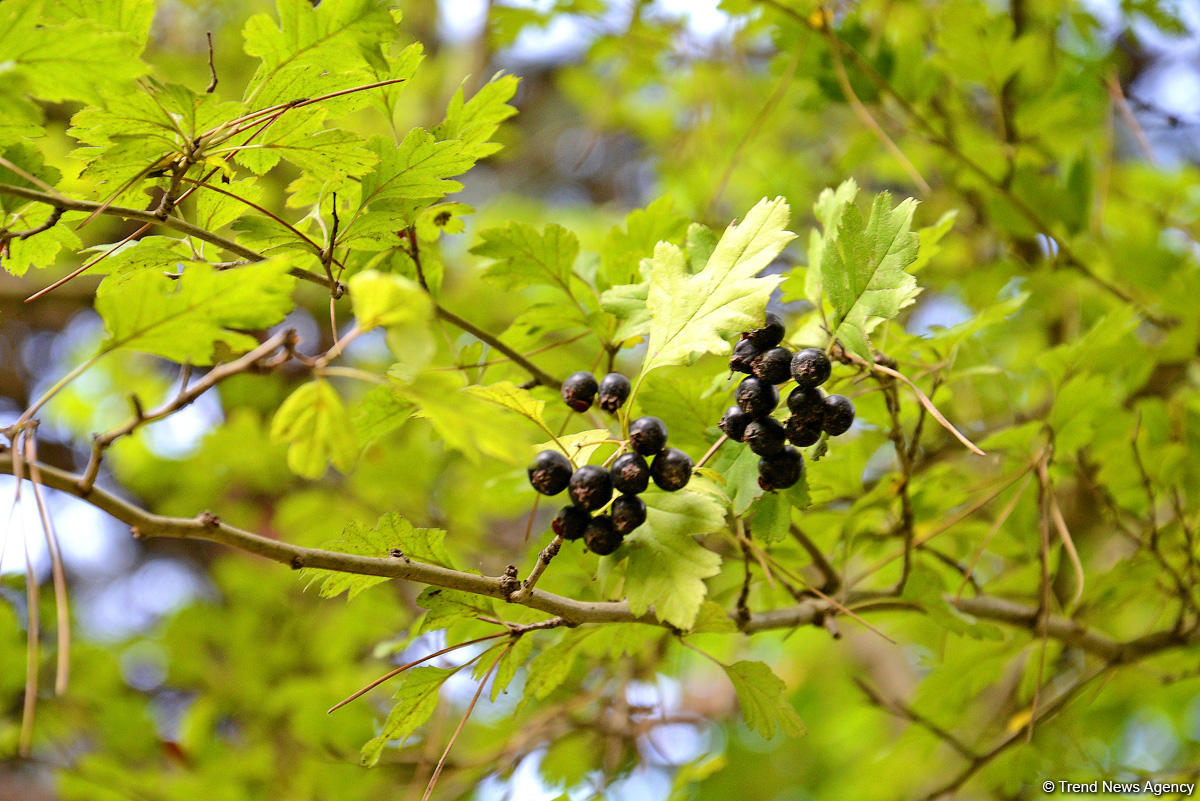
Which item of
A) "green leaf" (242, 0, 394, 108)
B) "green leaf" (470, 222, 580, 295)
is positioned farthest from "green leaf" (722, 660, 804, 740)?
"green leaf" (242, 0, 394, 108)

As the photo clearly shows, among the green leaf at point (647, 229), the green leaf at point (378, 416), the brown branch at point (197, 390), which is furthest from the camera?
the green leaf at point (647, 229)

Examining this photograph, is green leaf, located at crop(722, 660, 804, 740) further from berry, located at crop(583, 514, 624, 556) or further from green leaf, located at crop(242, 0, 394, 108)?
green leaf, located at crop(242, 0, 394, 108)

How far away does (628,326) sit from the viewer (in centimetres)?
101

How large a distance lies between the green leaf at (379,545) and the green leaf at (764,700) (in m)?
0.37

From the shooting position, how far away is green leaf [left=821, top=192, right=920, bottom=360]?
34.5 inches

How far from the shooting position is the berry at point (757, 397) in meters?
0.86

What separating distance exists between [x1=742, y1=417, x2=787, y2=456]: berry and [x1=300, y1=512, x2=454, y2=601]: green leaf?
337mm

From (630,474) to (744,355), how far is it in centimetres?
19

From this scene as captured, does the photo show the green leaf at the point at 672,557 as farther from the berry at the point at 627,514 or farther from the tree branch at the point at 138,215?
A: the tree branch at the point at 138,215

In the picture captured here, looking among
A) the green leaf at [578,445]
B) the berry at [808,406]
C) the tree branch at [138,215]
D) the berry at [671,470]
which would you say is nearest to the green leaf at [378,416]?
the tree branch at [138,215]

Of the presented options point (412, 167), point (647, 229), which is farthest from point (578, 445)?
point (647, 229)

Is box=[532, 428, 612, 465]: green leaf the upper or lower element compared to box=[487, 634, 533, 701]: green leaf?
upper

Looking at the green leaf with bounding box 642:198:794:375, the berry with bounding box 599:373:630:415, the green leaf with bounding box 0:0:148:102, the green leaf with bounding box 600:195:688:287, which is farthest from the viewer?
the green leaf with bounding box 600:195:688:287

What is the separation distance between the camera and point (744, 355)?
2.96 feet
